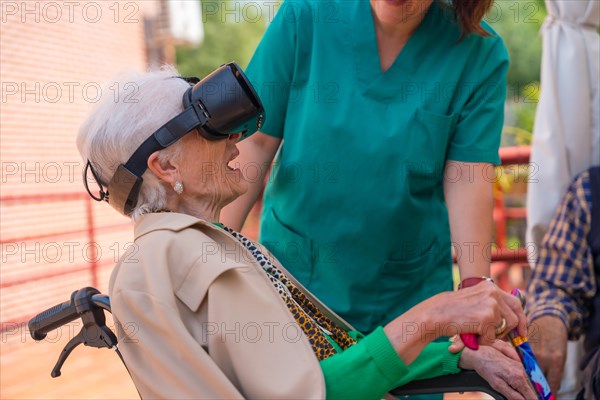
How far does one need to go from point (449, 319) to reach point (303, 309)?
42 centimetres

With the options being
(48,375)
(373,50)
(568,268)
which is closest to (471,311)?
(373,50)

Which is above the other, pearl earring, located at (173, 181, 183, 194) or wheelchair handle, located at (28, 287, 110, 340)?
pearl earring, located at (173, 181, 183, 194)

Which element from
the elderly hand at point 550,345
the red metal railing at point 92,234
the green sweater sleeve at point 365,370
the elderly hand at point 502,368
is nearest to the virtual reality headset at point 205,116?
A: the green sweater sleeve at point 365,370

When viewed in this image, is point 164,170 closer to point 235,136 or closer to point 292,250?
point 235,136

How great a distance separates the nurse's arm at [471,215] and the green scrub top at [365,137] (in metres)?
0.04

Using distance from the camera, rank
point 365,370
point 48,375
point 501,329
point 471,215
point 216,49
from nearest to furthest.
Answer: point 365,370
point 501,329
point 471,215
point 48,375
point 216,49

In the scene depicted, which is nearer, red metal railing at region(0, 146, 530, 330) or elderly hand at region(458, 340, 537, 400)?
elderly hand at region(458, 340, 537, 400)

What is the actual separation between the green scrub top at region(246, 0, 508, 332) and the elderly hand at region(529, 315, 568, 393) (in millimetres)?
610

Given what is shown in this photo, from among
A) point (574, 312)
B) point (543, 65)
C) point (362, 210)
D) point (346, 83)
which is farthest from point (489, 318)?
point (543, 65)

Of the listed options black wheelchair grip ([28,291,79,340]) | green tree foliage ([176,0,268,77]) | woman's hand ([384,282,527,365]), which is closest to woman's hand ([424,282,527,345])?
woman's hand ([384,282,527,365])

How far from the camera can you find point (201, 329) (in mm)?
1279

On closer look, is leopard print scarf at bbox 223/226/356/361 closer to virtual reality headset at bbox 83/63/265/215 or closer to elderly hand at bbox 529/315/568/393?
virtual reality headset at bbox 83/63/265/215

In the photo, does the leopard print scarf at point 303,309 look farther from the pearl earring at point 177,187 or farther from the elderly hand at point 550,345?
the elderly hand at point 550,345

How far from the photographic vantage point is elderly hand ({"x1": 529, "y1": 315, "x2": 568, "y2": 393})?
7.18 ft
